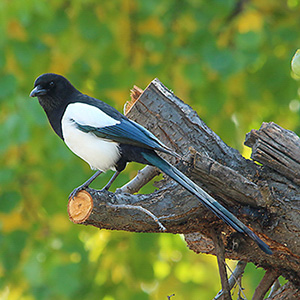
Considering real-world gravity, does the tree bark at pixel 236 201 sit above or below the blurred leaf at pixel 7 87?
below

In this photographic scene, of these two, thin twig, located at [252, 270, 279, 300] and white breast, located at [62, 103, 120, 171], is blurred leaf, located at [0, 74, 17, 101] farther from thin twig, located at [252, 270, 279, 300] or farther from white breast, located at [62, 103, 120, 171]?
thin twig, located at [252, 270, 279, 300]

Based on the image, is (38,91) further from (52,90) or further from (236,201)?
(236,201)

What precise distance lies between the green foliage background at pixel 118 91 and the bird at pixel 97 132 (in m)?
0.90

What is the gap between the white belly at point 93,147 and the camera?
2.26 meters

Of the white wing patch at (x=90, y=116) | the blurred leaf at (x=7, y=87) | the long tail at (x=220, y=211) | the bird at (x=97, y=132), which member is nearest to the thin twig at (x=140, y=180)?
the bird at (x=97, y=132)

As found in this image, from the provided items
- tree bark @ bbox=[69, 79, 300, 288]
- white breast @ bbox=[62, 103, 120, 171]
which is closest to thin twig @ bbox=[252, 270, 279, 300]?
tree bark @ bbox=[69, 79, 300, 288]

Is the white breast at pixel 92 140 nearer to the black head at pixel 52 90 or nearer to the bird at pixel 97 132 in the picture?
the bird at pixel 97 132

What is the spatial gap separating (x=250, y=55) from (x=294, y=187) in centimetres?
189

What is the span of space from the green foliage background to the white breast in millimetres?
1094

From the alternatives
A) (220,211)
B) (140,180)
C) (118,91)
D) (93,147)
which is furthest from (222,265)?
(118,91)

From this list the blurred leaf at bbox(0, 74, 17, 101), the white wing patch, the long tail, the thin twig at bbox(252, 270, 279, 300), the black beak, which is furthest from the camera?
the blurred leaf at bbox(0, 74, 17, 101)

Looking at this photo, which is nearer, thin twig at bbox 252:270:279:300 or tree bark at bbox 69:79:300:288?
tree bark at bbox 69:79:300:288

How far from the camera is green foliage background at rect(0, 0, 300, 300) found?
11.8 ft

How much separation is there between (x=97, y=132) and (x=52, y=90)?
433 millimetres
